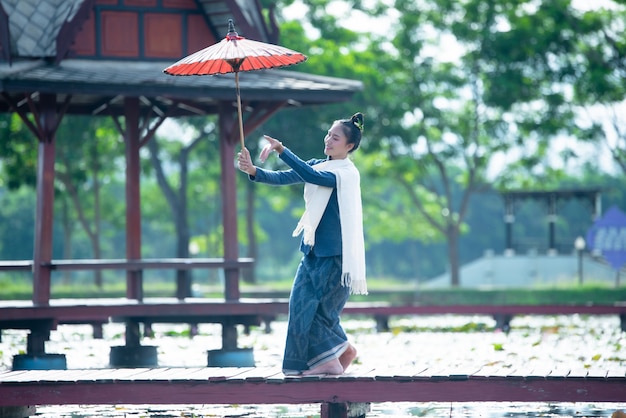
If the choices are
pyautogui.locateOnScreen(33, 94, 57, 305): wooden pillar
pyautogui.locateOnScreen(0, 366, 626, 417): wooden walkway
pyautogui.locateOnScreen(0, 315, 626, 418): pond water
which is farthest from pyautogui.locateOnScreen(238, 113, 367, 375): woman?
pyautogui.locateOnScreen(33, 94, 57, 305): wooden pillar

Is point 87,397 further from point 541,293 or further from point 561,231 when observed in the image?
point 561,231

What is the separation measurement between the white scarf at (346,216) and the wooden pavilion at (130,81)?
6123 mm

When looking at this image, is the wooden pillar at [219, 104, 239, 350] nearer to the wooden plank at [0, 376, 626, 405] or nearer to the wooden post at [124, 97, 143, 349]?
the wooden post at [124, 97, 143, 349]

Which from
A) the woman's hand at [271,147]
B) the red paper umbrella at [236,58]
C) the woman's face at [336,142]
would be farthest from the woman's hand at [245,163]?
the red paper umbrella at [236,58]

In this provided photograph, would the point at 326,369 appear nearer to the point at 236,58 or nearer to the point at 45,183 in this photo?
the point at 236,58

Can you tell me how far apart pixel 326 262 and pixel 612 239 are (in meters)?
19.0

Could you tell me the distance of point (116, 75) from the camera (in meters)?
15.7

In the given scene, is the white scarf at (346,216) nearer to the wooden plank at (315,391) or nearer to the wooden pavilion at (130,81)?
the wooden plank at (315,391)

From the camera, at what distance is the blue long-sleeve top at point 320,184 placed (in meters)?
9.09

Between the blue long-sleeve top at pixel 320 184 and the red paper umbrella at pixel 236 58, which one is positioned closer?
the blue long-sleeve top at pixel 320 184

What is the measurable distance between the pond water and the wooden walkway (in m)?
0.41

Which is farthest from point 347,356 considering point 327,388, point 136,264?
point 136,264

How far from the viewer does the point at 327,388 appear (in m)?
8.97

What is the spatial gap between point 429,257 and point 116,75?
73.4m
